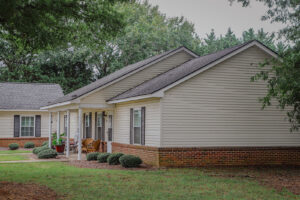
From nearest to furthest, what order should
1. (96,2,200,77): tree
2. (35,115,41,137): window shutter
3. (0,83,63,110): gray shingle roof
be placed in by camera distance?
(0,83,63,110): gray shingle roof, (35,115,41,137): window shutter, (96,2,200,77): tree

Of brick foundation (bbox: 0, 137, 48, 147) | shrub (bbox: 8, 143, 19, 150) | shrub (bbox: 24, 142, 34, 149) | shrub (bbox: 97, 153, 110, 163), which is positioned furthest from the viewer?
brick foundation (bbox: 0, 137, 48, 147)

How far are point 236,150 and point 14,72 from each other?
33.5 m

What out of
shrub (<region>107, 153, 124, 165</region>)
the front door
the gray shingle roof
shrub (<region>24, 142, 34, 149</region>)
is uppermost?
the gray shingle roof

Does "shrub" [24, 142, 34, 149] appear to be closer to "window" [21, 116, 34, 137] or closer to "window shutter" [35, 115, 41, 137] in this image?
"window" [21, 116, 34, 137]

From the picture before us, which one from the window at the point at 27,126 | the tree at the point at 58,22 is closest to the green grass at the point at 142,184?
the tree at the point at 58,22

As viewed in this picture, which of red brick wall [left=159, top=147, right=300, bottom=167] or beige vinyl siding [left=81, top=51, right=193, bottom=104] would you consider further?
beige vinyl siding [left=81, top=51, right=193, bottom=104]

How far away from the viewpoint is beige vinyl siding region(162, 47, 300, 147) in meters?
16.2

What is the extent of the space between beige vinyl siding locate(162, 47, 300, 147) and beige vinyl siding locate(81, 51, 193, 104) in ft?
18.0

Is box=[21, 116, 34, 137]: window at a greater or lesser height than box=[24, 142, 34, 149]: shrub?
greater

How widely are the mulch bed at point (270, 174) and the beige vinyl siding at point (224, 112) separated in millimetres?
1488

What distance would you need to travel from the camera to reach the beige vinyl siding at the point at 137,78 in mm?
20453

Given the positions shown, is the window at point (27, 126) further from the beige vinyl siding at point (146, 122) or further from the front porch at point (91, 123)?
the beige vinyl siding at point (146, 122)

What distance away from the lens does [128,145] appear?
62.2 ft

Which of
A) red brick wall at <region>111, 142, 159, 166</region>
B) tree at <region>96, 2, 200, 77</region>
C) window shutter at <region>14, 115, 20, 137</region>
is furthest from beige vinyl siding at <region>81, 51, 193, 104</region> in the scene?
tree at <region>96, 2, 200, 77</region>
